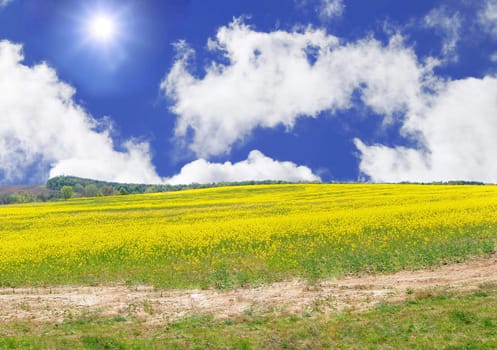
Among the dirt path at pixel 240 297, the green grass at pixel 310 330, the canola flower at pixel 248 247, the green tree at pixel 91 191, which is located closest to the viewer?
the green grass at pixel 310 330

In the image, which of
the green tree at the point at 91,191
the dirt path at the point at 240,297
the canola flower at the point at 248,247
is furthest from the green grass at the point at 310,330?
the green tree at the point at 91,191

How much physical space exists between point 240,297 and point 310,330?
5.17 metres

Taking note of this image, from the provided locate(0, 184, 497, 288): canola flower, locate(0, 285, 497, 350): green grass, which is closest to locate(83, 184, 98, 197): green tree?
locate(0, 184, 497, 288): canola flower

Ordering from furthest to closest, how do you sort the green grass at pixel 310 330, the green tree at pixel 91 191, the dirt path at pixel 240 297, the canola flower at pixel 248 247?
the green tree at pixel 91 191 < the canola flower at pixel 248 247 < the dirt path at pixel 240 297 < the green grass at pixel 310 330

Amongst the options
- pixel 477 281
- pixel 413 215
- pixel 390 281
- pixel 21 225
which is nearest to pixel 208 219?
pixel 413 215

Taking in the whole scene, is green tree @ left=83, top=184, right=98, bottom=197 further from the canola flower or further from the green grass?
the green grass

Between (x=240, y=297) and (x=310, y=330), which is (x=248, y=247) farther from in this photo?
(x=310, y=330)

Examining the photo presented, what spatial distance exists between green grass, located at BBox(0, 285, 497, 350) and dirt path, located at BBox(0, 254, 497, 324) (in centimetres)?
86

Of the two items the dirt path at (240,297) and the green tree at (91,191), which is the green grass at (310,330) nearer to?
the dirt path at (240,297)

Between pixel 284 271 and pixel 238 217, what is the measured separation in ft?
65.1

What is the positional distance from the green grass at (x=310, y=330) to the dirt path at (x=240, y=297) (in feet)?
2.82

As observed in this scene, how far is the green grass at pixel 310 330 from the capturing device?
1116 cm

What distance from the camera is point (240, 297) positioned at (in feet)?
55.5

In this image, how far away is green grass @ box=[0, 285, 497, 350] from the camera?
439 inches
